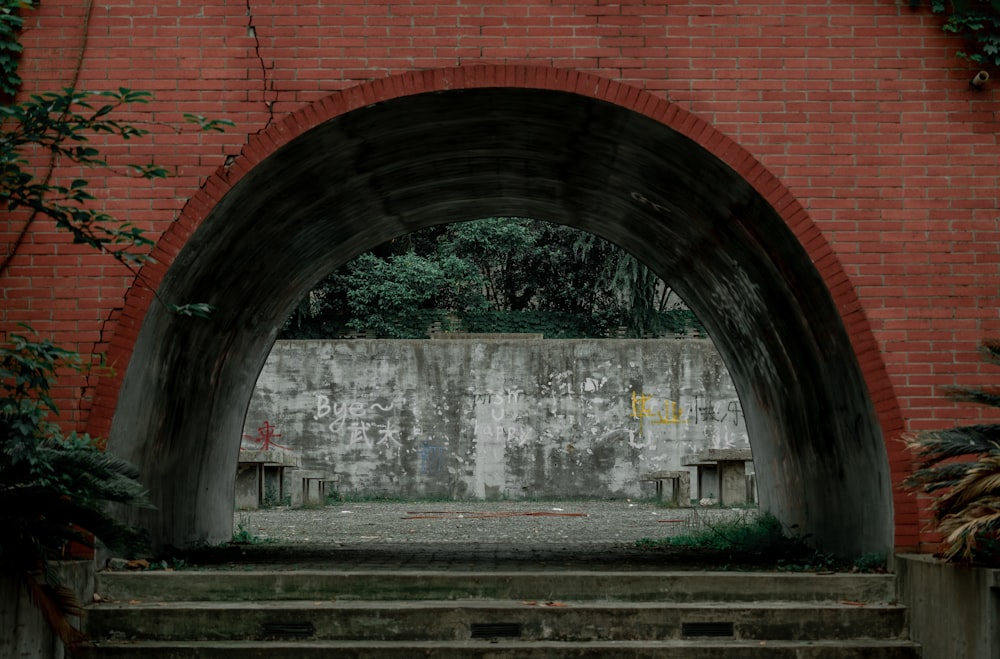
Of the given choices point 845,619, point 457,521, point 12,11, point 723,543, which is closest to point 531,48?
point 12,11

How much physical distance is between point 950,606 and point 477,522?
11564 mm

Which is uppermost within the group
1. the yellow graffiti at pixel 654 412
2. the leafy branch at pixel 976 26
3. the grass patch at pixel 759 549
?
the leafy branch at pixel 976 26

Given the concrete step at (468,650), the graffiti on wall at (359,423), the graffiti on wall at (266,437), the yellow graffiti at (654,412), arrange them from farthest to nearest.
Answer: the yellow graffiti at (654,412) → the graffiti on wall at (359,423) → the graffiti on wall at (266,437) → the concrete step at (468,650)

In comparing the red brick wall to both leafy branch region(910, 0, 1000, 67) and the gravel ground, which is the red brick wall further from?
the gravel ground

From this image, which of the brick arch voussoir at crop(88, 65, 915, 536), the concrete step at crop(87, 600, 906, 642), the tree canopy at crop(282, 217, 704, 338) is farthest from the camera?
the tree canopy at crop(282, 217, 704, 338)

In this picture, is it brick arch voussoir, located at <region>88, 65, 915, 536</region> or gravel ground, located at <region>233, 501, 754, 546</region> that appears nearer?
brick arch voussoir, located at <region>88, 65, 915, 536</region>

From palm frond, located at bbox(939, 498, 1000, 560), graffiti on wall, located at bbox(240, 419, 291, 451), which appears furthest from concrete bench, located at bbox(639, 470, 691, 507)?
palm frond, located at bbox(939, 498, 1000, 560)

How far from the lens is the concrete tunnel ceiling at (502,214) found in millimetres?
9086

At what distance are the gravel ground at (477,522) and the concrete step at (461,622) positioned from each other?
5485mm

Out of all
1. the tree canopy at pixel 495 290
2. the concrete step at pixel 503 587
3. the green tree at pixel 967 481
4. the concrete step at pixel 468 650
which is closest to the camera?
the green tree at pixel 967 481

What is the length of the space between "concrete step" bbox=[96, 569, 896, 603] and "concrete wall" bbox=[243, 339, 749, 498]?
17487 mm

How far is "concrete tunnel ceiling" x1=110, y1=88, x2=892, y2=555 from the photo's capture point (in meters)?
9.09

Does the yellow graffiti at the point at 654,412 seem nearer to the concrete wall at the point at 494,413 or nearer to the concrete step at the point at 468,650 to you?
the concrete wall at the point at 494,413

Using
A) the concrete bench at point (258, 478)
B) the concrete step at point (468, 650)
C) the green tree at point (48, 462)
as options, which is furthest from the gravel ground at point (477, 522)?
the green tree at point (48, 462)
